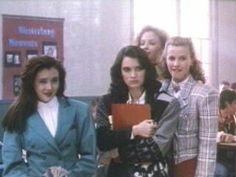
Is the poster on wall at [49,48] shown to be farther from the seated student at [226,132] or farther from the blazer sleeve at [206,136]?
the blazer sleeve at [206,136]

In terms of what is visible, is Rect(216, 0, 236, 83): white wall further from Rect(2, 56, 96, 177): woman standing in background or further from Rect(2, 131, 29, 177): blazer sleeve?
Rect(2, 131, 29, 177): blazer sleeve

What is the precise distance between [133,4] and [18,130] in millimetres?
5558

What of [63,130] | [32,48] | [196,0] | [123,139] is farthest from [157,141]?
[196,0]

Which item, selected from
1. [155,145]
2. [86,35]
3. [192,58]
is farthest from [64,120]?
[86,35]

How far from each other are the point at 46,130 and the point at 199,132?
0.80 m

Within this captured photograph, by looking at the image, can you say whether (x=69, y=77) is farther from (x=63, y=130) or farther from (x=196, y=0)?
(x=63, y=130)

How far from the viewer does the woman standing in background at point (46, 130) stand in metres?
2.28

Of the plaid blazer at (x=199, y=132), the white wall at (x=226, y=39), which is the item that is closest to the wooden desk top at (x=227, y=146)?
the plaid blazer at (x=199, y=132)

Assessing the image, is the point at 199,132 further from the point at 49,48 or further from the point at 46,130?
the point at 49,48

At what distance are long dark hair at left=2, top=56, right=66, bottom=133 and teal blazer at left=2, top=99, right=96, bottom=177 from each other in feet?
0.10

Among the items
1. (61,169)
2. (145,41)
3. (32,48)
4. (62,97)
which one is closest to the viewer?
(61,169)

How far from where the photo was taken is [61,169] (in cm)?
227

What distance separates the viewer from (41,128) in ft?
7.49

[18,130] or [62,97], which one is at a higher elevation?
[62,97]
